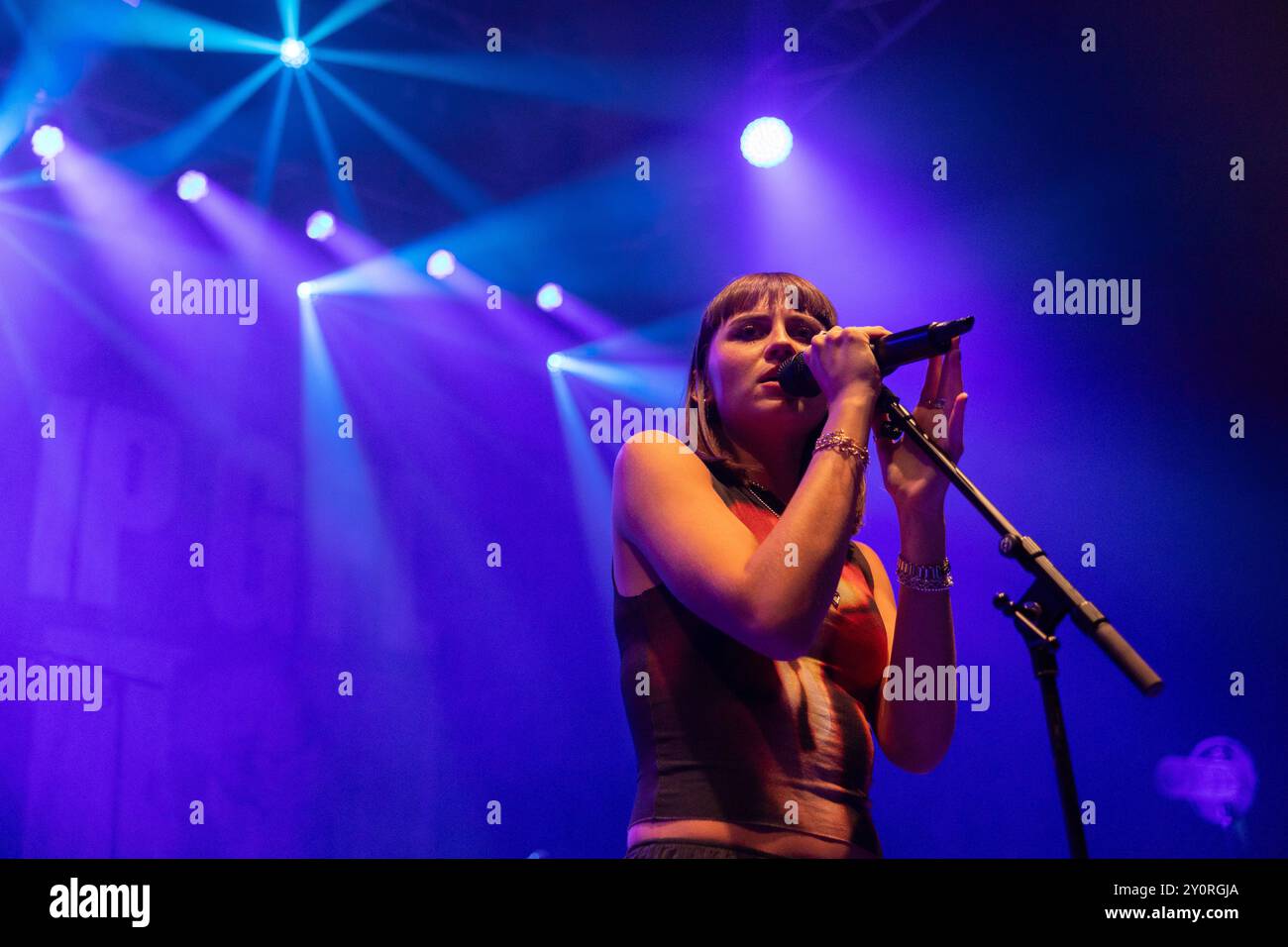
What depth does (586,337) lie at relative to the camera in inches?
122

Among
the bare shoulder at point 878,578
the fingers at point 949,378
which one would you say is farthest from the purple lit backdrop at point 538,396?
the fingers at point 949,378

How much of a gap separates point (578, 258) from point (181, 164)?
1.29m

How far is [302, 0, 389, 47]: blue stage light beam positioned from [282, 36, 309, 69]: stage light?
2 centimetres

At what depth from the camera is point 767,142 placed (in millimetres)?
2998

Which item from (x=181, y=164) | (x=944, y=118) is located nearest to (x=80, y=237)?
(x=181, y=164)

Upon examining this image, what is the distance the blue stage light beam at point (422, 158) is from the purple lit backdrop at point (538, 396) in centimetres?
4

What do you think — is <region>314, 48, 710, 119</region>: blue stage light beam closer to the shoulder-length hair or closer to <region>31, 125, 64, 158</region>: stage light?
<region>31, 125, 64, 158</region>: stage light

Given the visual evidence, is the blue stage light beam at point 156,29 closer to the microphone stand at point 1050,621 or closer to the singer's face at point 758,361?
the singer's face at point 758,361

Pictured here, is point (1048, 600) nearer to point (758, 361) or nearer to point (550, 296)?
point (758, 361)

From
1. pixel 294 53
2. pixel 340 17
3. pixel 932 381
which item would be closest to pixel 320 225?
pixel 294 53

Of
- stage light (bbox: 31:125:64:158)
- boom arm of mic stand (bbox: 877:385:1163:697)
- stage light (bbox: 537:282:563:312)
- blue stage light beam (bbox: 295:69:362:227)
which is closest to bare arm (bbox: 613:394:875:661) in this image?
boom arm of mic stand (bbox: 877:385:1163:697)

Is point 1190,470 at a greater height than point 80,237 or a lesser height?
lesser
